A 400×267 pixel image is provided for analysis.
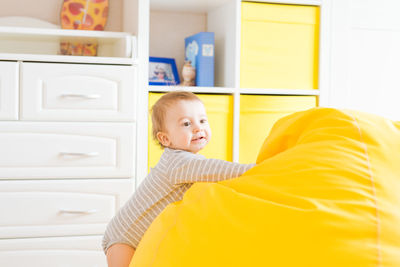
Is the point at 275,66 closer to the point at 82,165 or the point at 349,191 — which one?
the point at 82,165

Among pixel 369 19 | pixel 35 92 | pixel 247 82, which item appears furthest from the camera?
pixel 369 19

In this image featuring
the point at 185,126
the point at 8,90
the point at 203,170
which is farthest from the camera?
the point at 8,90

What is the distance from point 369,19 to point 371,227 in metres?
1.98

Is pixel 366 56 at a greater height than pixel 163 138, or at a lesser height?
greater

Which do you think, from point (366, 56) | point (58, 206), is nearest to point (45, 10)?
point (58, 206)

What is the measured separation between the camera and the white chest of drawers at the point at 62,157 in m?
1.96

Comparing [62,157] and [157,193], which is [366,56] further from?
[157,193]

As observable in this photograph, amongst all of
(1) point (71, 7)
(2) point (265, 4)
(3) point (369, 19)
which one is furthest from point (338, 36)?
(1) point (71, 7)

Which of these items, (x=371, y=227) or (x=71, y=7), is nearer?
(x=371, y=227)

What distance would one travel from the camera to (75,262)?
2.02 m

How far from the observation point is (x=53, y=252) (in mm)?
1992

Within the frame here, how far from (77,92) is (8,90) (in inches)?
10.1

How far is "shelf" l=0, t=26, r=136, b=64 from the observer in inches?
79.2

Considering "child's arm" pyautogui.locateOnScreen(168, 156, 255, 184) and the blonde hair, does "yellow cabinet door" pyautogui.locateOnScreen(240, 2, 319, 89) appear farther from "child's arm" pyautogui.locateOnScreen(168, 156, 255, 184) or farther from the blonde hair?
"child's arm" pyautogui.locateOnScreen(168, 156, 255, 184)
